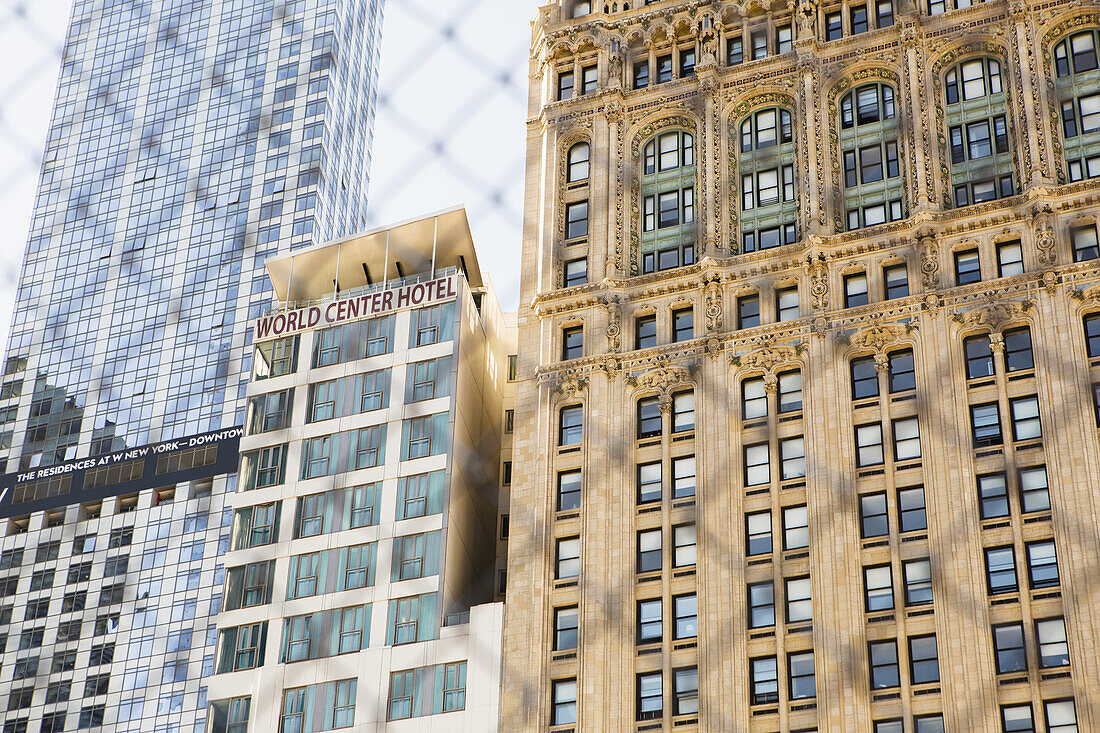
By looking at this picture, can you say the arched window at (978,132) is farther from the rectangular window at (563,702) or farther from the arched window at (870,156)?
the rectangular window at (563,702)

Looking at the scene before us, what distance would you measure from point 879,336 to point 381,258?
65.1 feet

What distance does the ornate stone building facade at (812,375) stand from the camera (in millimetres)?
39188

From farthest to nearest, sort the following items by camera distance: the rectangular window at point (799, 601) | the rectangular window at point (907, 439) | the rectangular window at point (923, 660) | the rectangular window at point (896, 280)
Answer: the rectangular window at point (896, 280) → the rectangular window at point (907, 439) → the rectangular window at point (799, 601) → the rectangular window at point (923, 660)

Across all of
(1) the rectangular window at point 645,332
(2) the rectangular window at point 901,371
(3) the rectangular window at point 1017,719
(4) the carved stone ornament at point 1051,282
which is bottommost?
(3) the rectangular window at point 1017,719

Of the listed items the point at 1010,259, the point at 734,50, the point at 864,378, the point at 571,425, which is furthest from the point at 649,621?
the point at 734,50

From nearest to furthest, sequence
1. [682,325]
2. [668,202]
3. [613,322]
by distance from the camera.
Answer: [682,325]
[613,322]
[668,202]

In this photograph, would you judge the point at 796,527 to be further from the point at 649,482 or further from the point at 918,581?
the point at 649,482

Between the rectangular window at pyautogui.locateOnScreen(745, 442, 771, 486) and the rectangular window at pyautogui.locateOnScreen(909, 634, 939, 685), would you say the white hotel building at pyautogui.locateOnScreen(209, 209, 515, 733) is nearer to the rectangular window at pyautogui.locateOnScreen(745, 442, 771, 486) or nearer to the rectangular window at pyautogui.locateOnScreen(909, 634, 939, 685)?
the rectangular window at pyautogui.locateOnScreen(745, 442, 771, 486)

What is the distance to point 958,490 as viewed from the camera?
133 ft

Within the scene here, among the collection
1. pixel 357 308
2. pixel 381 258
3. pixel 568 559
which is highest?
pixel 381 258

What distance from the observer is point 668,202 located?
167ft

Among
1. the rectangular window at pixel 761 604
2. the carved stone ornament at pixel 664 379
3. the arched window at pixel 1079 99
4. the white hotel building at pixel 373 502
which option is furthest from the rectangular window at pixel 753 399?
the arched window at pixel 1079 99

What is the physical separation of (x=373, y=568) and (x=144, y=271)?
55.2 metres

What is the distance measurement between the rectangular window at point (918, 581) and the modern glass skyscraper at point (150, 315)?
48466 mm
